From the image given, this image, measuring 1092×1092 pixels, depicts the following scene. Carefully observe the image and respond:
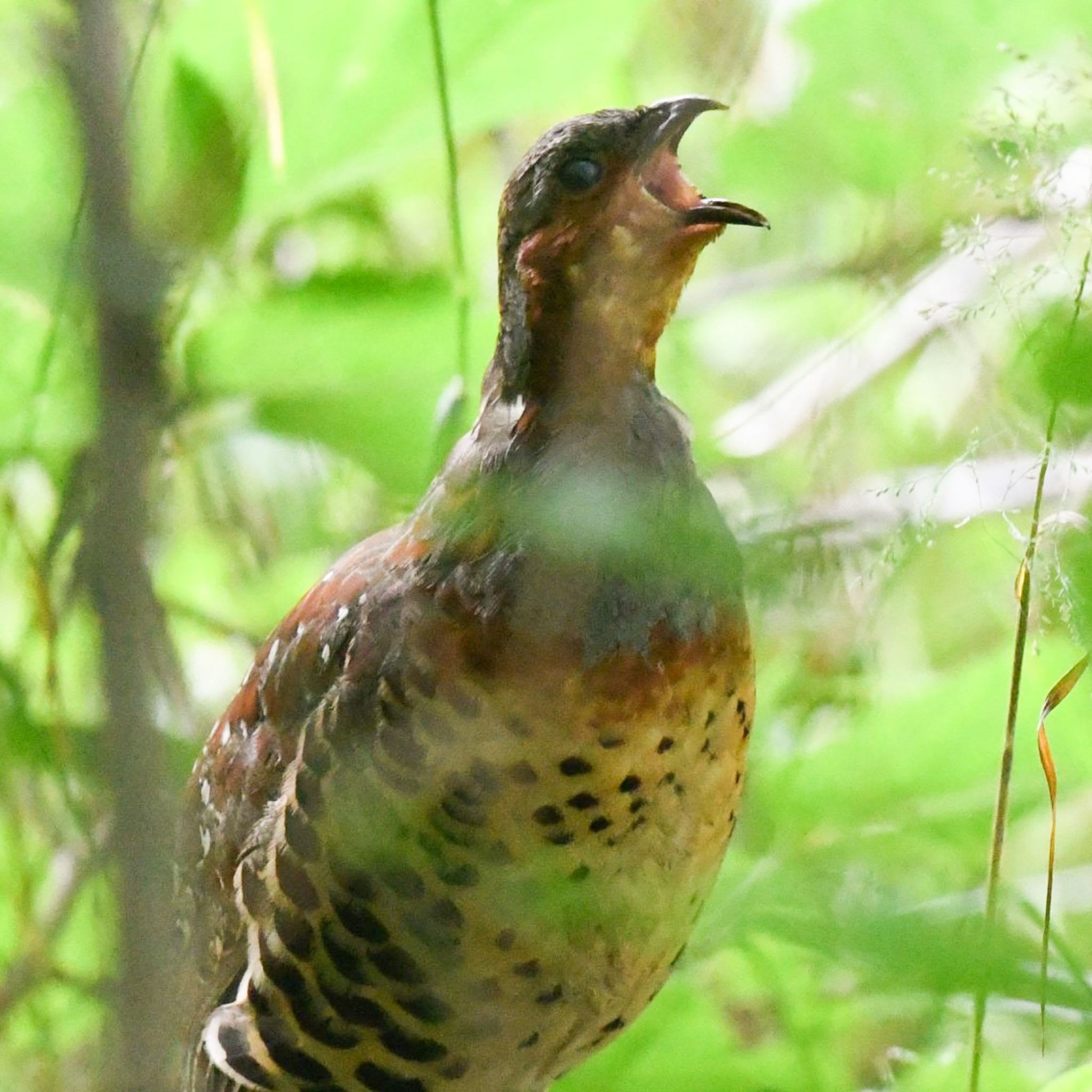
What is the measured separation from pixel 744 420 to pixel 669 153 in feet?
1.28

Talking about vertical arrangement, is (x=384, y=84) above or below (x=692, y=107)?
above

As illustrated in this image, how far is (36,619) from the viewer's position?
Answer: 29.2 inches

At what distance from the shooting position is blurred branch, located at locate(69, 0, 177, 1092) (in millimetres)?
295

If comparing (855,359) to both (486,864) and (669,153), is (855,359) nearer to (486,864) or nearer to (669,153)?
(669,153)

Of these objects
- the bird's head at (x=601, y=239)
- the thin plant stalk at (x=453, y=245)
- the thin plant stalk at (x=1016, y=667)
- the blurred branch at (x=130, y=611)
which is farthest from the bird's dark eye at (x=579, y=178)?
the blurred branch at (x=130, y=611)

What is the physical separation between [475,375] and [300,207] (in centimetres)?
17

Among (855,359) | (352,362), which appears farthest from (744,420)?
(352,362)

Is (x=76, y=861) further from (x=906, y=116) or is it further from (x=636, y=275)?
(x=906, y=116)

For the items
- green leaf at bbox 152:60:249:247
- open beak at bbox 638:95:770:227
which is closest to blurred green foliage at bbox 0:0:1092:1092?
green leaf at bbox 152:60:249:247

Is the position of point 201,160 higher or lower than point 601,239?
higher

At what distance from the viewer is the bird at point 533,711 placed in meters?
0.59

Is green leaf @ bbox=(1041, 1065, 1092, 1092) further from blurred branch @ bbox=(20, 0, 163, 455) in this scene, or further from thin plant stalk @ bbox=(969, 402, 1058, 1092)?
blurred branch @ bbox=(20, 0, 163, 455)

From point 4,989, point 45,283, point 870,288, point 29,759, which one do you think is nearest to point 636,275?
point 45,283

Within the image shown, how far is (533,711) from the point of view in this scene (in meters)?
0.59
